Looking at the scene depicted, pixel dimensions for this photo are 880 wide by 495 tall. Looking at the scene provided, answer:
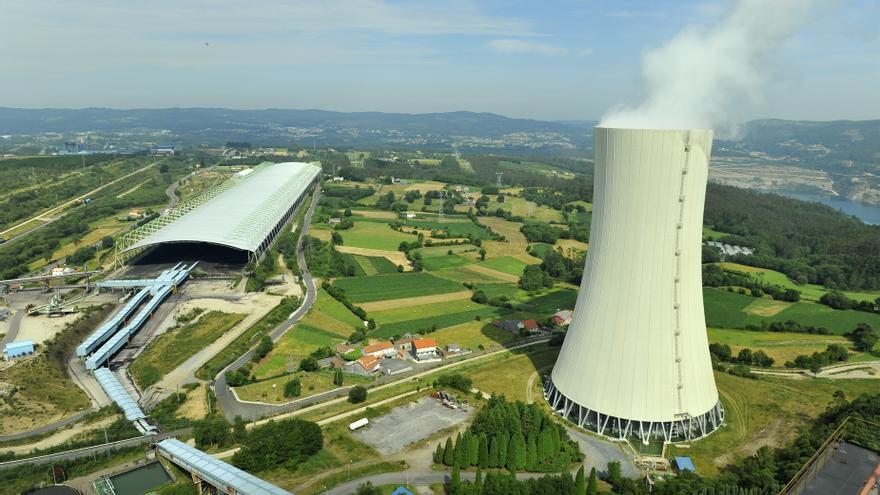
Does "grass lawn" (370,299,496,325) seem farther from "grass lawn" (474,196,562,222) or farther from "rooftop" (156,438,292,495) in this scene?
"grass lawn" (474,196,562,222)

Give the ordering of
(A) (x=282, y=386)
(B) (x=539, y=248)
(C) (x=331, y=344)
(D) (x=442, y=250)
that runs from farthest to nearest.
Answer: (B) (x=539, y=248) → (D) (x=442, y=250) → (C) (x=331, y=344) → (A) (x=282, y=386)

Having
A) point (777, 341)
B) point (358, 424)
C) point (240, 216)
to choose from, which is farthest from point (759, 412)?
point (240, 216)

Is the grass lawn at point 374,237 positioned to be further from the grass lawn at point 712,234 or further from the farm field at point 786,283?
the grass lawn at point 712,234

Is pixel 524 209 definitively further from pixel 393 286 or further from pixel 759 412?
pixel 759 412

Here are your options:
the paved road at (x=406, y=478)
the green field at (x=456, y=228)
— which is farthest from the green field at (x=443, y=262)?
the paved road at (x=406, y=478)

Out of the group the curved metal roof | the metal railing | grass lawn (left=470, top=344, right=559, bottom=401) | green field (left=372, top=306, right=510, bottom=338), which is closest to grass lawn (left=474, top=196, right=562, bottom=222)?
the curved metal roof

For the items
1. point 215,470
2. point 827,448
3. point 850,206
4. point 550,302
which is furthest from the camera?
point 850,206
